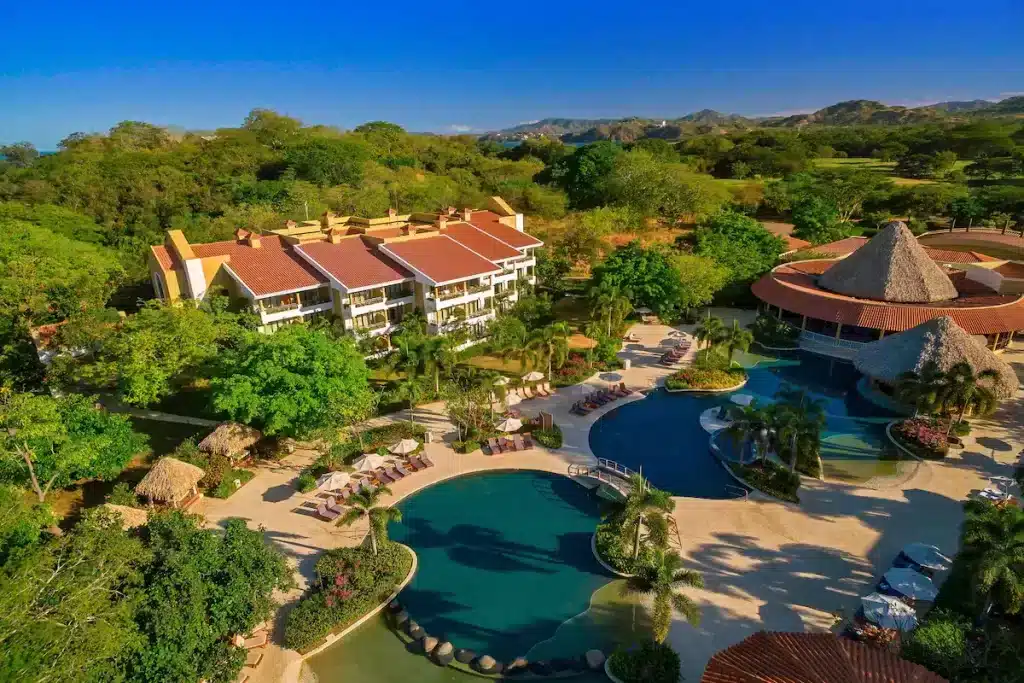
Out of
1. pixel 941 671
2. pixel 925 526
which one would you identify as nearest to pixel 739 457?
pixel 925 526

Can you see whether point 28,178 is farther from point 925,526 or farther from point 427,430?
point 925,526

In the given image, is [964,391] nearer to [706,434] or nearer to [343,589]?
[706,434]

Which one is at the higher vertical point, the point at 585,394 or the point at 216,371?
the point at 216,371

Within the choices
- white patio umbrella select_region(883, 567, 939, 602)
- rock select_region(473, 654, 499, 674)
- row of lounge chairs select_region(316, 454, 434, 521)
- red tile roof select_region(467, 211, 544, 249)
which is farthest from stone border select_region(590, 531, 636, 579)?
red tile roof select_region(467, 211, 544, 249)

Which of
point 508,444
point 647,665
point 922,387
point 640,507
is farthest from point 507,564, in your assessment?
point 922,387

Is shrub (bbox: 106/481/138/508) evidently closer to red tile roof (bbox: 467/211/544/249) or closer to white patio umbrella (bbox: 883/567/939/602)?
white patio umbrella (bbox: 883/567/939/602)

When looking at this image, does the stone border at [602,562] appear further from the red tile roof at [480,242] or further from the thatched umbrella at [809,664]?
the red tile roof at [480,242]
